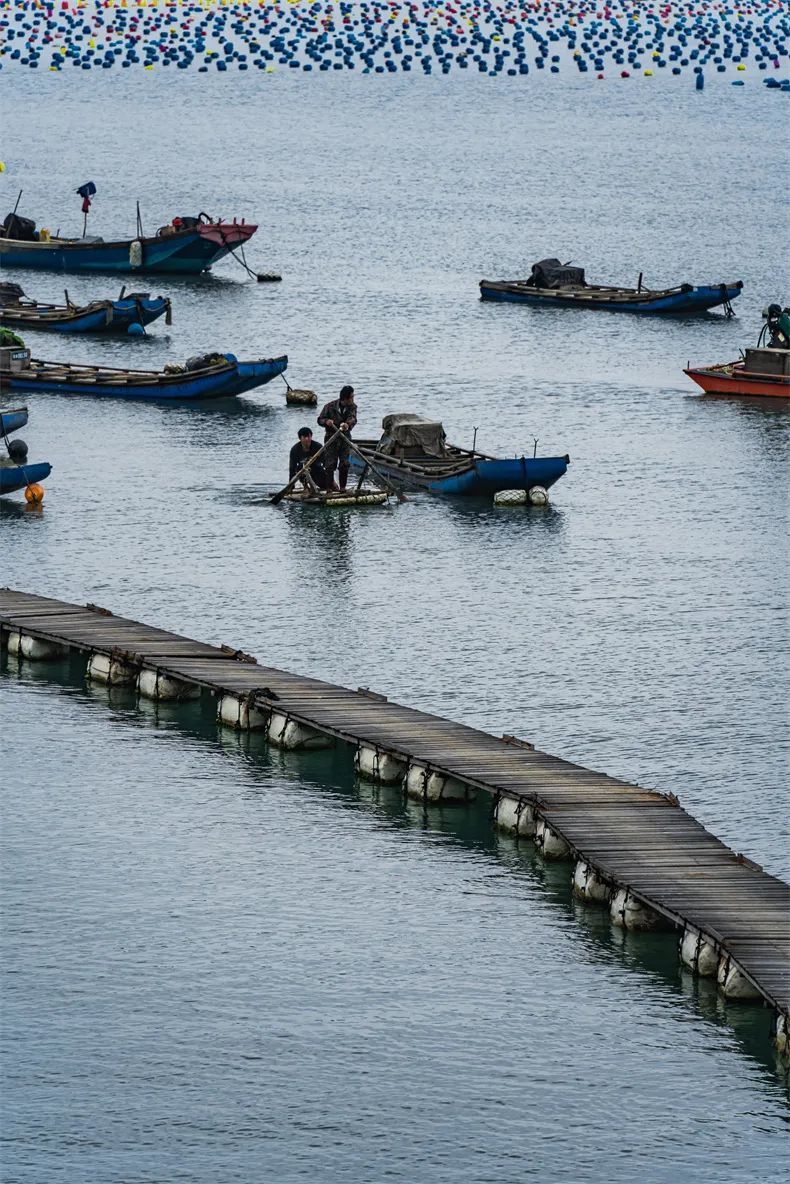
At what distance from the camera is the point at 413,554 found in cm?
5631

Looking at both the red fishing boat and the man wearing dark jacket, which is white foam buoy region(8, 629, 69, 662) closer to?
the man wearing dark jacket

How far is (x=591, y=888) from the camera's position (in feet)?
113

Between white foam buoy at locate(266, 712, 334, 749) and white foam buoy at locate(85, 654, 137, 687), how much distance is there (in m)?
4.29

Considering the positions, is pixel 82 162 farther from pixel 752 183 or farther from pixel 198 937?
pixel 198 937

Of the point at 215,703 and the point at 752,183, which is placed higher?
the point at 752,183

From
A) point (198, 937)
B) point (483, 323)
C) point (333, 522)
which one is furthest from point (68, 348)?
point (198, 937)

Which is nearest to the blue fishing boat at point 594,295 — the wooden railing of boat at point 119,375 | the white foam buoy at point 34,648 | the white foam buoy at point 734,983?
the wooden railing of boat at point 119,375

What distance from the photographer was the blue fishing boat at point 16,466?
60.2 meters

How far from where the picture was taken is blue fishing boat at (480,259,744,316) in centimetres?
9725

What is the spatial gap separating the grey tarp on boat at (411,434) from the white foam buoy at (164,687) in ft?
64.3

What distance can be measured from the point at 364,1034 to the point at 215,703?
14.2 meters

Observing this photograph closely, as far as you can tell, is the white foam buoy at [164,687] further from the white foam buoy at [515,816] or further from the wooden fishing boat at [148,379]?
the wooden fishing boat at [148,379]

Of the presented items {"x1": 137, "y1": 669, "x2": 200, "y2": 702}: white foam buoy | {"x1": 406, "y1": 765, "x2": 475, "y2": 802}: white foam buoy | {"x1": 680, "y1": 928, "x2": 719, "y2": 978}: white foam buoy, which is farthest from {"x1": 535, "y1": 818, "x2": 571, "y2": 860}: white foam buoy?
{"x1": 137, "y1": 669, "x2": 200, "y2": 702}: white foam buoy

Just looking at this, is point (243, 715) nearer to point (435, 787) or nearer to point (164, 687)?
point (164, 687)
